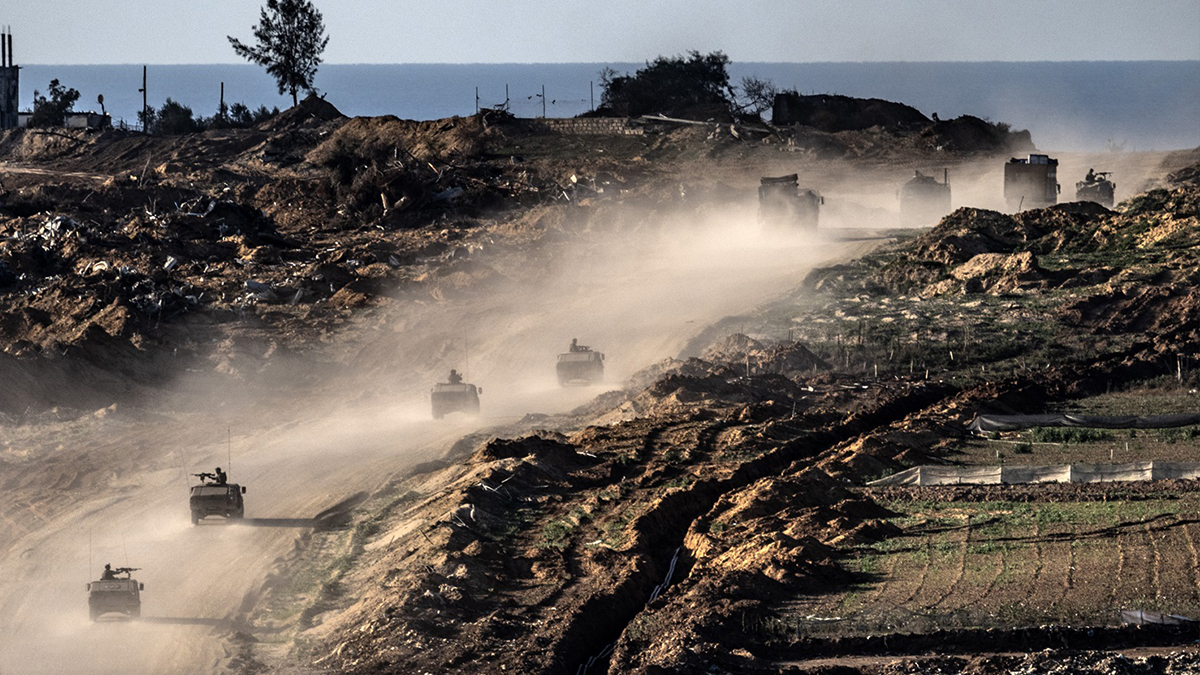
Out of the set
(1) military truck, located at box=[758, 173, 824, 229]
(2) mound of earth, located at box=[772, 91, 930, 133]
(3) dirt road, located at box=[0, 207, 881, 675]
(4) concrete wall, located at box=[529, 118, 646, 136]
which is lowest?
(3) dirt road, located at box=[0, 207, 881, 675]

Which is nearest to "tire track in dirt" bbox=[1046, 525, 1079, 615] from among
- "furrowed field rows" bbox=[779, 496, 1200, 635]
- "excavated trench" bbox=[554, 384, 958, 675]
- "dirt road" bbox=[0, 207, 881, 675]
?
"furrowed field rows" bbox=[779, 496, 1200, 635]

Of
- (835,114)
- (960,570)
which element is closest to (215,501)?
(960,570)

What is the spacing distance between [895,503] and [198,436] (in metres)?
17.7

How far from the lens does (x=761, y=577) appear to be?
2662 centimetres

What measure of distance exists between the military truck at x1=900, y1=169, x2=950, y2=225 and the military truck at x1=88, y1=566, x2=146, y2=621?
4758 cm

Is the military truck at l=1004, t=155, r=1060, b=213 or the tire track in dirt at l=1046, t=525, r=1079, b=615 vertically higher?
the military truck at l=1004, t=155, r=1060, b=213

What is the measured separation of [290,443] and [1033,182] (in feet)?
127

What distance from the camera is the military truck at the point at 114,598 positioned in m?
25.7

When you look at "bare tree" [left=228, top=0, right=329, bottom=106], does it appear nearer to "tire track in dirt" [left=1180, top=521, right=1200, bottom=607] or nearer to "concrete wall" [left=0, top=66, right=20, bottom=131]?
"concrete wall" [left=0, top=66, right=20, bottom=131]

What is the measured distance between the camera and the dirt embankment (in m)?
24.0

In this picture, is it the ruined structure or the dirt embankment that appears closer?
the dirt embankment

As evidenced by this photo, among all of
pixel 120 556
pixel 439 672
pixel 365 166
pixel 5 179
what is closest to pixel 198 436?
pixel 120 556

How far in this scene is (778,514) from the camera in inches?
1200

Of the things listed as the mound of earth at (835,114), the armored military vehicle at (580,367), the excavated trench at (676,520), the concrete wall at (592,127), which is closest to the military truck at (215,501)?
the excavated trench at (676,520)
